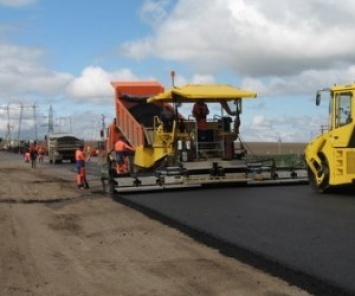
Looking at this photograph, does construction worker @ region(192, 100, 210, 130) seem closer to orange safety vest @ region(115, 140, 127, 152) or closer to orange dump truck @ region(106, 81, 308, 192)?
orange dump truck @ region(106, 81, 308, 192)

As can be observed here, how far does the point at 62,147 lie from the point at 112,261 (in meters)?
39.5

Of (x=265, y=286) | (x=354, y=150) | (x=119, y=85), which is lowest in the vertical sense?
(x=265, y=286)

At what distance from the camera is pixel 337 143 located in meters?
13.9

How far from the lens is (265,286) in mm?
6727

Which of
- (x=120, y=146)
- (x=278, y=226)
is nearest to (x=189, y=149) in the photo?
(x=120, y=146)

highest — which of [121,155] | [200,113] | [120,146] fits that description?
[200,113]

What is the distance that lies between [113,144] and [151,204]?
27.9 feet

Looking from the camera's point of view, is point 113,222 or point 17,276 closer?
point 17,276

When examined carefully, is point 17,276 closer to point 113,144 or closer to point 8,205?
point 8,205

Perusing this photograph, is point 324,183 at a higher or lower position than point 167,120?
lower

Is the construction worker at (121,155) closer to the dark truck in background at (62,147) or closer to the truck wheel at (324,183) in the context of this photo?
the truck wheel at (324,183)

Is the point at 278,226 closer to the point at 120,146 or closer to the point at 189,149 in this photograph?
the point at 189,149

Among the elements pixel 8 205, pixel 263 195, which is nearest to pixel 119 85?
pixel 8 205

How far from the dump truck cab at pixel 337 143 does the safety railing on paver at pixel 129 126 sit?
5.90m
